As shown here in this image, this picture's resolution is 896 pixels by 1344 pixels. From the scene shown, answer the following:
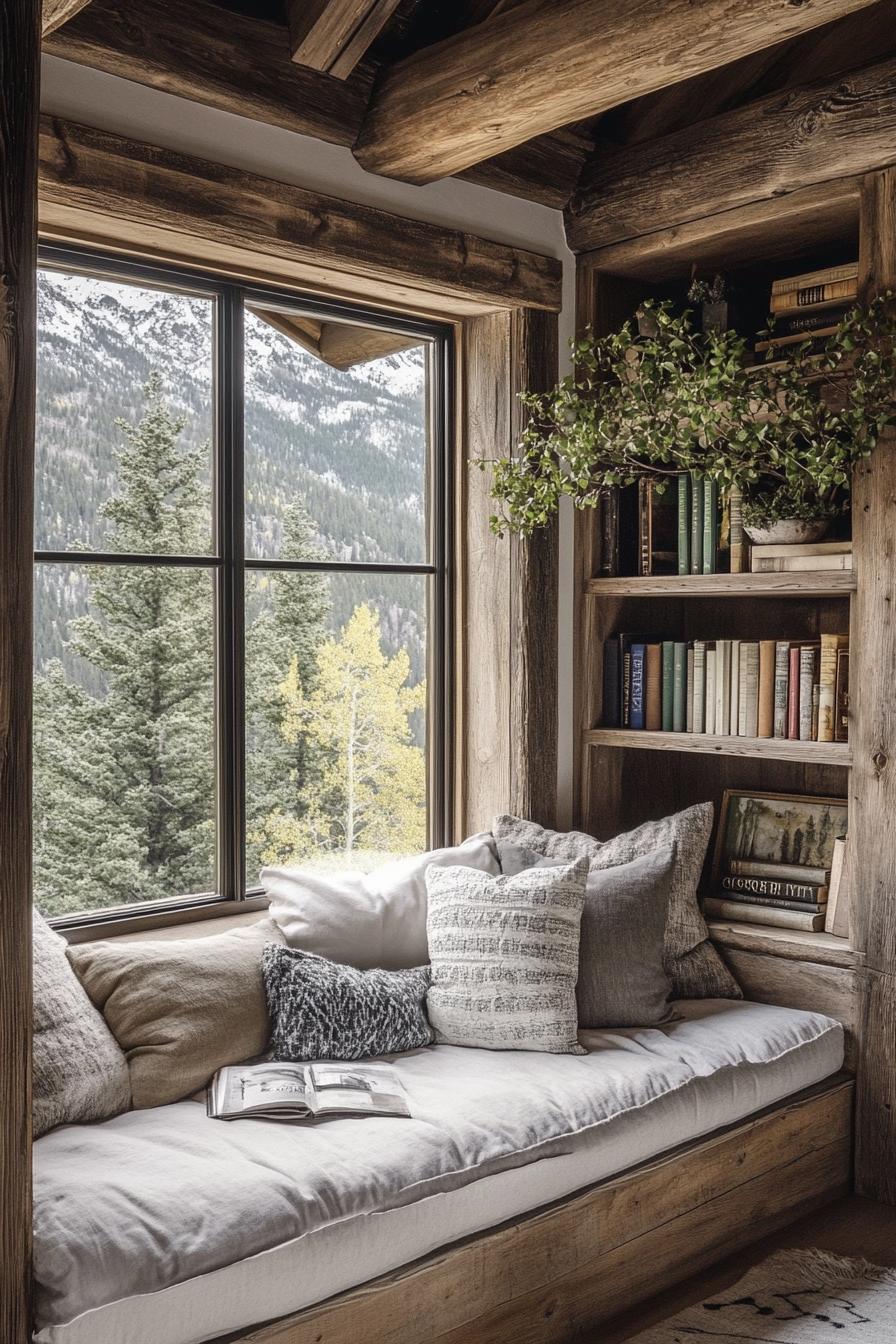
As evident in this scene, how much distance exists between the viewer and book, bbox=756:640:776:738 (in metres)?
3.18

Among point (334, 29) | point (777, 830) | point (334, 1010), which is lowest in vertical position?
point (334, 1010)

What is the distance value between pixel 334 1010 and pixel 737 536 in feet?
5.31

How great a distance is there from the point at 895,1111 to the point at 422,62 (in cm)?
275

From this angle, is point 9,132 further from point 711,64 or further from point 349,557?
point 349,557

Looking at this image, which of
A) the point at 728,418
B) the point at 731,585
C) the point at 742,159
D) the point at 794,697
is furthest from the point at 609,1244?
the point at 742,159

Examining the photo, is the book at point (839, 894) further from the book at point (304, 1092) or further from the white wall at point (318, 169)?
the book at point (304, 1092)

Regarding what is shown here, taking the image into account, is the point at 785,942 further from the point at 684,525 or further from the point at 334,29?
the point at 334,29

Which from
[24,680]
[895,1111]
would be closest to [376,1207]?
[24,680]

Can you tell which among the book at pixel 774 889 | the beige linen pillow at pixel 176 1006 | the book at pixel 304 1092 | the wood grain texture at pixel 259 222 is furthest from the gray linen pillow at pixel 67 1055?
the book at pixel 774 889

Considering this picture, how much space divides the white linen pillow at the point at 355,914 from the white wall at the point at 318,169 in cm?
78

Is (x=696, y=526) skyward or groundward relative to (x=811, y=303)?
groundward

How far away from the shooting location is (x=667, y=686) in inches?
135

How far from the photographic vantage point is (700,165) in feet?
10.5

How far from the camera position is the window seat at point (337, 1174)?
180cm
